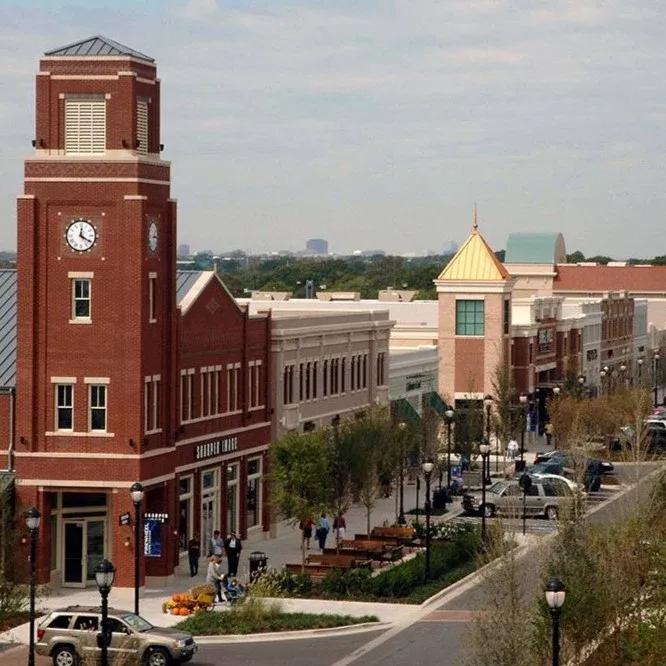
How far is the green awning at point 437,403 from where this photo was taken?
93.1 metres

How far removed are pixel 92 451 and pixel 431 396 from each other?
4410 centimetres

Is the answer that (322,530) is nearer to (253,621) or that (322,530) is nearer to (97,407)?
(97,407)

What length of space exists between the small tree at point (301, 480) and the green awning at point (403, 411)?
2409cm

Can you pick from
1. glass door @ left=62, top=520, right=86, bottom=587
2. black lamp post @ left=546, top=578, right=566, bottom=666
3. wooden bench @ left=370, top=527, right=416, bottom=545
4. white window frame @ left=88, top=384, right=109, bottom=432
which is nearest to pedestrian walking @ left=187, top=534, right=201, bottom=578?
glass door @ left=62, top=520, right=86, bottom=587

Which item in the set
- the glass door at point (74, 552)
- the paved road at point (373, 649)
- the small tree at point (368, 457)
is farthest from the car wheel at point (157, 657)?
the small tree at point (368, 457)

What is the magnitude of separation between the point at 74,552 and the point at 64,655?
1270 centimetres

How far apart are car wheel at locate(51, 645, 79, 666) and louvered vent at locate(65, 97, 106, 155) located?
655 inches

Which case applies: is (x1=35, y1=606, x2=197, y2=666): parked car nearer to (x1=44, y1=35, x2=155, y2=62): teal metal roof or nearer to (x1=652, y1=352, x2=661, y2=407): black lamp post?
(x1=44, y1=35, x2=155, y2=62): teal metal roof

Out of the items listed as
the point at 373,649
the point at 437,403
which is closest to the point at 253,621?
the point at 373,649

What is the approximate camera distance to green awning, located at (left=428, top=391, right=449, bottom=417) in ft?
305

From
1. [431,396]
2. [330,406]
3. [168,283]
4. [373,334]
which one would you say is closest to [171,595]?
[168,283]

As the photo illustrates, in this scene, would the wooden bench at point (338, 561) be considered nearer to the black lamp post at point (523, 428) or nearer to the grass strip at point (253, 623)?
the grass strip at point (253, 623)

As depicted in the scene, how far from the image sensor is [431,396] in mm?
95188

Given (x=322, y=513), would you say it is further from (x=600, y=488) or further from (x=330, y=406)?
(x=600, y=488)
